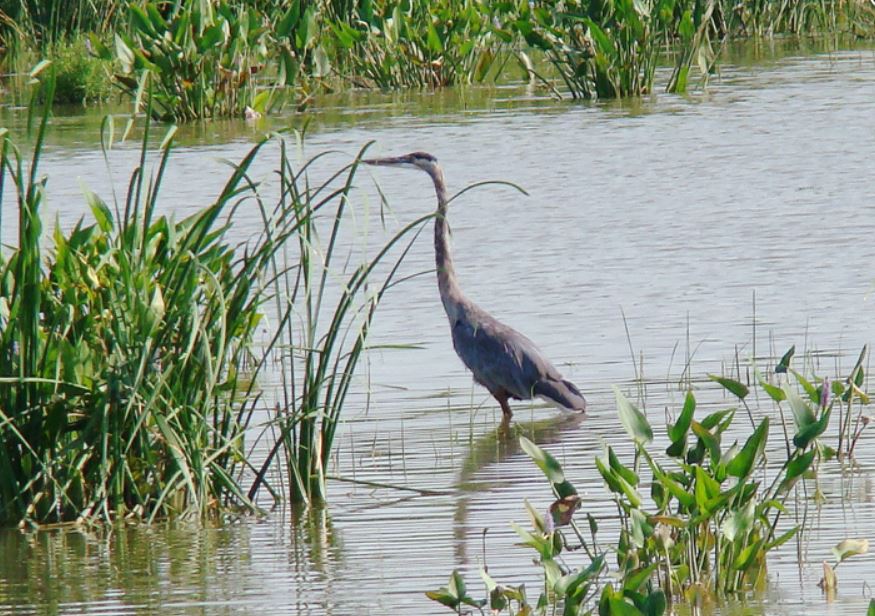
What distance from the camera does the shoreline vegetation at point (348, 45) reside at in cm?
1401

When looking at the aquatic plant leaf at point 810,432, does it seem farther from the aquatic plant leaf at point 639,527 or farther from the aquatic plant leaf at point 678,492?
the aquatic plant leaf at point 639,527

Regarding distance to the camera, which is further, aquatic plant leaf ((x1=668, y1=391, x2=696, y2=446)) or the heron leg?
the heron leg

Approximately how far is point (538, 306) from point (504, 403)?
1.41 m

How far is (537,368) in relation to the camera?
6.42m

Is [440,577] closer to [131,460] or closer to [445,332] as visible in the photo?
[131,460]

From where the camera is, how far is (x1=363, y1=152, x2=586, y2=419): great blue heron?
6301 millimetres

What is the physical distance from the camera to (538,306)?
26.2 feet

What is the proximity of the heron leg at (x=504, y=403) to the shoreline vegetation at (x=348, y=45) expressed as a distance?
756 cm

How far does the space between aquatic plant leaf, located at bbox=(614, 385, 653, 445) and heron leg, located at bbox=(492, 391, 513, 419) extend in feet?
9.31

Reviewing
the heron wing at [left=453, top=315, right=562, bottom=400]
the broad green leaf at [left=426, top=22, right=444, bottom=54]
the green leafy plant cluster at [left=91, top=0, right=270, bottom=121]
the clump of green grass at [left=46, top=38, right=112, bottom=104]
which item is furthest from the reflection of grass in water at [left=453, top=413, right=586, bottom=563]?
the clump of green grass at [left=46, top=38, right=112, bottom=104]

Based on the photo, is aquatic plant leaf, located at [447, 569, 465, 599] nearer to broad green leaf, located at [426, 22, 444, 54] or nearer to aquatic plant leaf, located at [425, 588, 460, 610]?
aquatic plant leaf, located at [425, 588, 460, 610]

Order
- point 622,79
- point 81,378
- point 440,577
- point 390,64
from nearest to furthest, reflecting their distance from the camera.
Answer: point 440,577
point 81,378
point 622,79
point 390,64

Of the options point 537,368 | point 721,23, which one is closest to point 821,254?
point 537,368

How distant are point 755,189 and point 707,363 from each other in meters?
4.18
